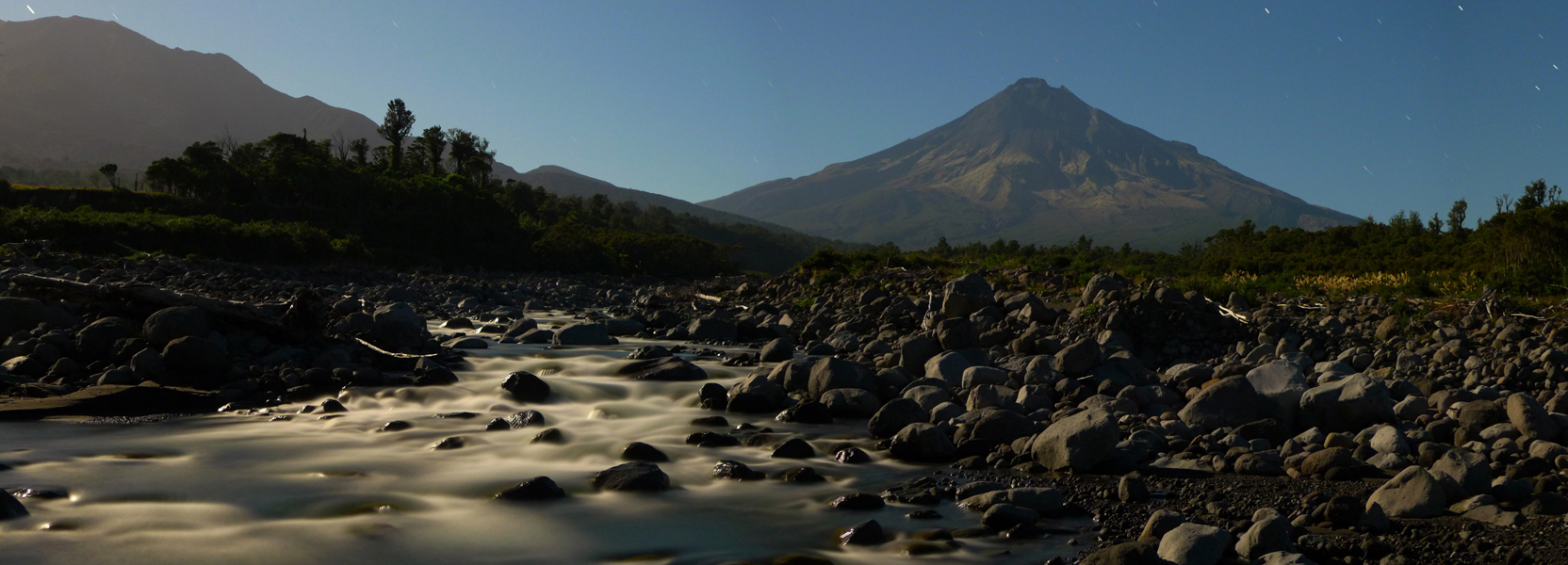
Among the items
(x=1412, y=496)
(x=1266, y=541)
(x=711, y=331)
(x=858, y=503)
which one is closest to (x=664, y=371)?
(x=711, y=331)

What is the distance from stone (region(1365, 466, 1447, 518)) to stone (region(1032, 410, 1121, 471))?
5.15ft

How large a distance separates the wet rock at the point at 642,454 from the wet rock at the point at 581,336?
676 centimetres

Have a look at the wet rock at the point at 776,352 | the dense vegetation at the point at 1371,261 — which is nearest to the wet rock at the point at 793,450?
the wet rock at the point at 776,352

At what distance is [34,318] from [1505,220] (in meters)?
26.6

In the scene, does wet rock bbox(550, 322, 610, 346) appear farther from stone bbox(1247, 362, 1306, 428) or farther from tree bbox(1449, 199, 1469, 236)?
tree bbox(1449, 199, 1469, 236)

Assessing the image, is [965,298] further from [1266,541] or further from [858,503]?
[1266,541]

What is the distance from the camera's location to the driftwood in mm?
10086

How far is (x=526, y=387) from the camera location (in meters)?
9.56

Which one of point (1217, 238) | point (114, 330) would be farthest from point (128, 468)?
point (1217, 238)

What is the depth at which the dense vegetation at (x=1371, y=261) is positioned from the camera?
14.5m

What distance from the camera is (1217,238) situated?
41.2 meters

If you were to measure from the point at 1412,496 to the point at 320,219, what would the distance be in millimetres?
50629

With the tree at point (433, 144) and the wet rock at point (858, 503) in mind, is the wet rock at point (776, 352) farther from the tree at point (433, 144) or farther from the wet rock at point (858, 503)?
the tree at point (433, 144)

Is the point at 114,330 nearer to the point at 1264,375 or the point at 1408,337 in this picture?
the point at 1264,375
